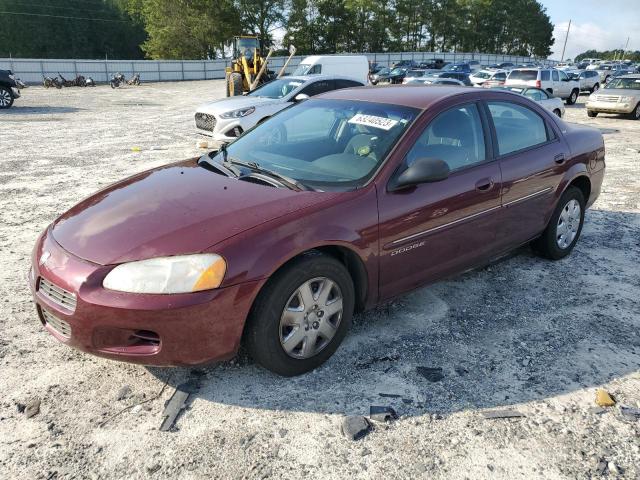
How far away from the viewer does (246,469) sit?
92.4 inches

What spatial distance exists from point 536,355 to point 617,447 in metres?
0.83

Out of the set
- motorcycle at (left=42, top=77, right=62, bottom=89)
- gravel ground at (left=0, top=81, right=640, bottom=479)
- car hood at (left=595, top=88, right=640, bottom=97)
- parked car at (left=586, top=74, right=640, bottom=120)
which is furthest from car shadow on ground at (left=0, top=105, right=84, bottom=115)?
car hood at (left=595, top=88, right=640, bottom=97)

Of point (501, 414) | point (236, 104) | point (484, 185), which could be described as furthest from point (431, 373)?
point (236, 104)

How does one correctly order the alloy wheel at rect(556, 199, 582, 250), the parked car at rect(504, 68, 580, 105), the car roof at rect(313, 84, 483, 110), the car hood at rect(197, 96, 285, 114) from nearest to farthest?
the car roof at rect(313, 84, 483, 110)
the alloy wheel at rect(556, 199, 582, 250)
the car hood at rect(197, 96, 285, 114)
the parked car at rect(504, 68, 580, 105)

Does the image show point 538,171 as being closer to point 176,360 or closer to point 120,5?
point 176,360

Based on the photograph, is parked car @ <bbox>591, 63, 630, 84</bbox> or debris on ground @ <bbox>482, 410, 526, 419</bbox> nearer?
debris on ground @ <bbox>482, 410, 526, 419</bbox>

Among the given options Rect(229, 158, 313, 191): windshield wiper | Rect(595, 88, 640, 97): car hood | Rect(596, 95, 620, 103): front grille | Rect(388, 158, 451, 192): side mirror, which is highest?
Rect(388, 158, 451, 192): side mirror

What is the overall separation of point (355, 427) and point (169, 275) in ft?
3.99

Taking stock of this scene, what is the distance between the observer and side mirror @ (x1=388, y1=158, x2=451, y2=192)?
3.13 meters

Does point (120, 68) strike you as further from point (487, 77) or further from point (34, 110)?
Answer: point (487, 77)

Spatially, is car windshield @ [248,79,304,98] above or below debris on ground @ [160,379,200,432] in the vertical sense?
above

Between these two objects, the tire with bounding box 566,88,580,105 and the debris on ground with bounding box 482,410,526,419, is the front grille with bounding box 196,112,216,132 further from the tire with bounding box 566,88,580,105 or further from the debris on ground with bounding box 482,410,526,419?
the tire with bounding box 566,88,580,105

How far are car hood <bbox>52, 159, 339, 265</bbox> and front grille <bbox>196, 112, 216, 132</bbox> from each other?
A: 7217mm

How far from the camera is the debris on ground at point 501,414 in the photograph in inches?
107
